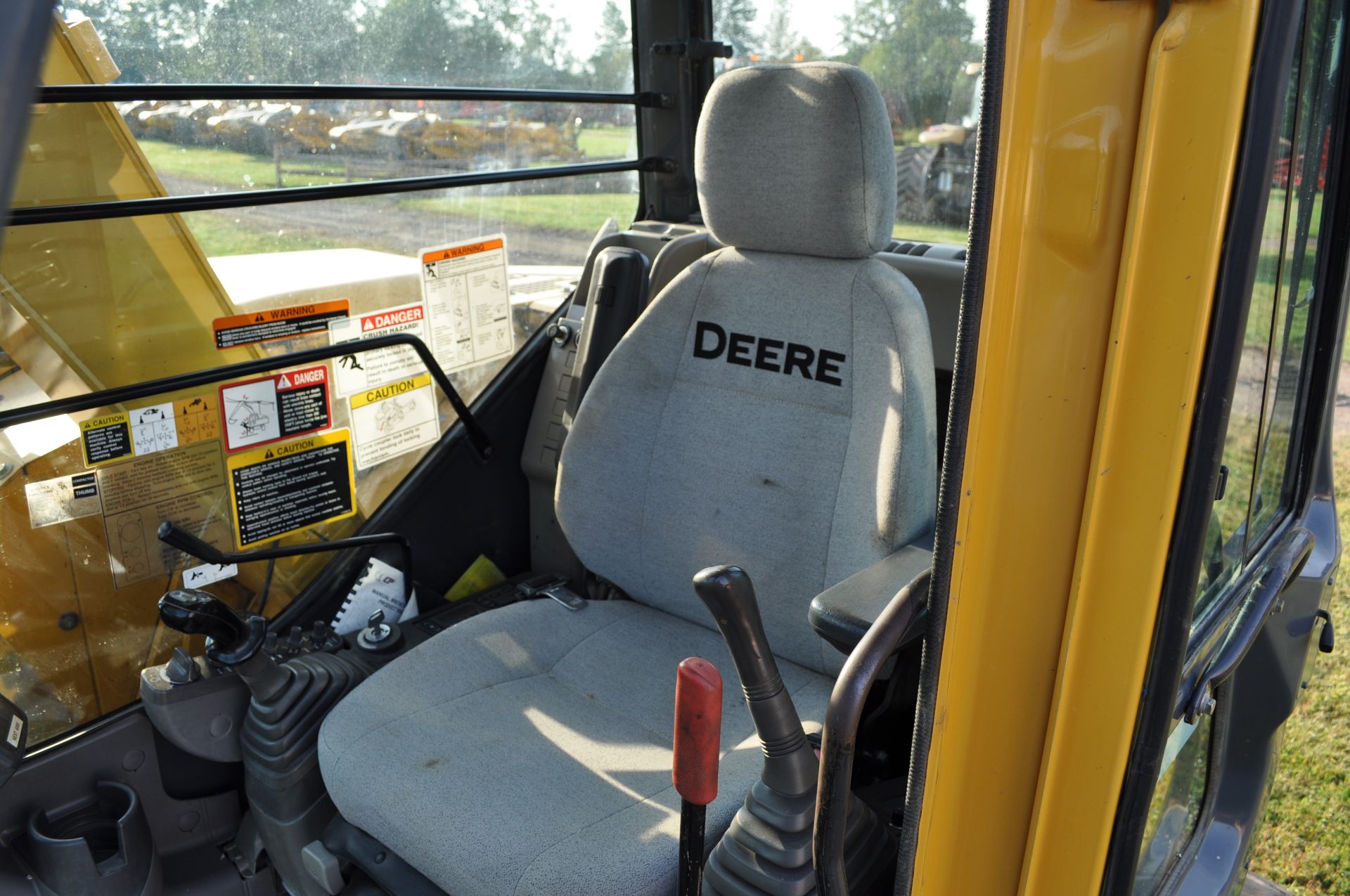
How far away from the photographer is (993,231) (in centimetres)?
75

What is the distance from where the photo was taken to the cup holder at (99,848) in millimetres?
1611

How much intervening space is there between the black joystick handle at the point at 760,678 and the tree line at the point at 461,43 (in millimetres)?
1360

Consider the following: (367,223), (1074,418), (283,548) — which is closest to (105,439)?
(283,548)

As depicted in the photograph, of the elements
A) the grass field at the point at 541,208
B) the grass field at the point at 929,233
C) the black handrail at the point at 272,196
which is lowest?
the grass field at the point at 929,233

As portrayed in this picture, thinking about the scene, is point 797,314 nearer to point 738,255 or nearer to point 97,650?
point 738,255

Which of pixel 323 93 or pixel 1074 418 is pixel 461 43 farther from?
pixel 1074 418

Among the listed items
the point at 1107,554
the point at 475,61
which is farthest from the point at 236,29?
the point at 1107,554

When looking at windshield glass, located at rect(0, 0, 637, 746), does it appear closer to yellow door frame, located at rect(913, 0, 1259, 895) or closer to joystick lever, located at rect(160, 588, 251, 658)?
joystick lever, located at rect(160, 588, 251, 658)

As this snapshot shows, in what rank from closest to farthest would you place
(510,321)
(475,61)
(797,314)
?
(797,314) < (475,61) < (510,321)

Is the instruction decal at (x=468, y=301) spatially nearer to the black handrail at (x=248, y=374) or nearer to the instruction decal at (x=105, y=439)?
the black handrail at (x=248, y=374)

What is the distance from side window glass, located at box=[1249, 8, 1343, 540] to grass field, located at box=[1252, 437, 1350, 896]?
88 cm

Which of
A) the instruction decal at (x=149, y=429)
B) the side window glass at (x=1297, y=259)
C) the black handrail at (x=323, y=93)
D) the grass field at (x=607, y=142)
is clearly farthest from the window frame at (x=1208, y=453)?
the grass field at (x=607, y=142)

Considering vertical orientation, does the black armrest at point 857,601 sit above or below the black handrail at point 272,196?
below

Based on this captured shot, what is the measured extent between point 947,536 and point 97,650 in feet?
5.31
